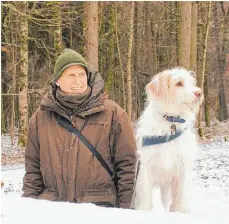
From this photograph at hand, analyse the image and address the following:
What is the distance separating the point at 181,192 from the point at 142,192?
432 mm

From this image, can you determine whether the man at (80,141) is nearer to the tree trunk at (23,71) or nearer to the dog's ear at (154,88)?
the dog's ear at (154,88)

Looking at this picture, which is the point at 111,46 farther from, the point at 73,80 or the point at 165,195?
the point at 73,80

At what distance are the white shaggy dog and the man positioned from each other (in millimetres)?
433

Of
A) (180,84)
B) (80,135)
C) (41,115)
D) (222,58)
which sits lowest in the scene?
(80,135)

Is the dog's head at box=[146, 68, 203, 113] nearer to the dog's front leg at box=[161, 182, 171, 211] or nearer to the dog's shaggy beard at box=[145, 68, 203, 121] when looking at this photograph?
the dog's shaggy beard at box=[145, 68, 203, 121]

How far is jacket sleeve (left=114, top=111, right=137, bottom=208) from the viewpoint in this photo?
15.2 feet

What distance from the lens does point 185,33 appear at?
15664 millimetres

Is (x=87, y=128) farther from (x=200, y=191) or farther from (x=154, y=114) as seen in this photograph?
(x=200, y=191)

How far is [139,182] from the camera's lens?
5.27 m

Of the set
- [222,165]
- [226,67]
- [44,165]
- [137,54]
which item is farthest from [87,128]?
[226,67]

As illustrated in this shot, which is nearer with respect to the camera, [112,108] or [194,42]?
[112,108]

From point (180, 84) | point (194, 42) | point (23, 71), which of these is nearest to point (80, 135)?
point (180, 84)

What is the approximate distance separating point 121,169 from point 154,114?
85 cm

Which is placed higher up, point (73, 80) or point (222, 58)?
point (222, 58)
